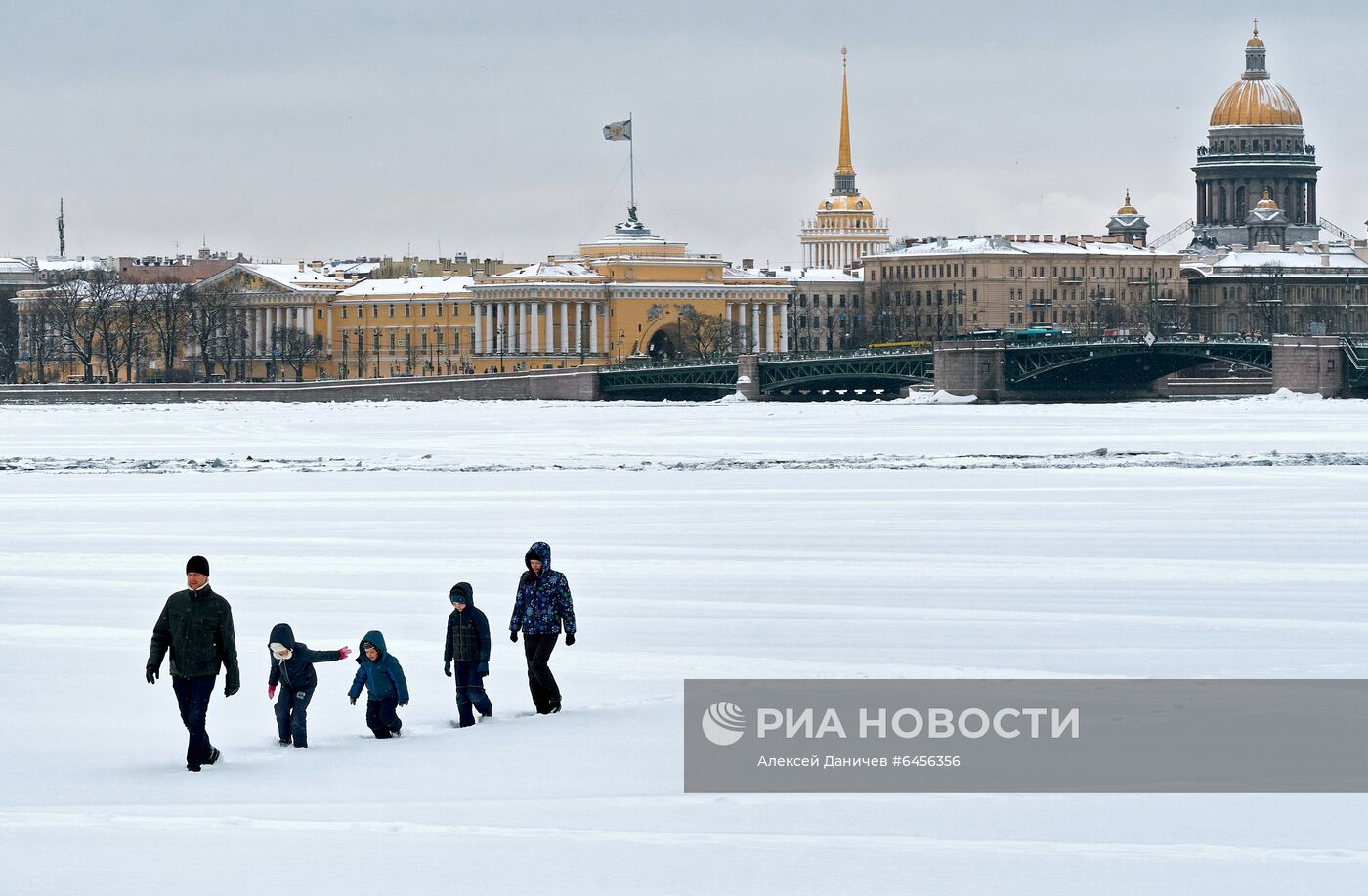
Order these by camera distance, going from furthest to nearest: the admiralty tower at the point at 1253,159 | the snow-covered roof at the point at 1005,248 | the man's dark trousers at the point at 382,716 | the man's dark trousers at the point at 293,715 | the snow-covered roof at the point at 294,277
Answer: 1. the admiralty tower at the point at 1253,159
2. the snow-covered roof at the point at 1005,248
3. the snow-covered roof at the point at 294,277
4. the man's dark trousers at the point at 382,716
5. the man's dark trousers at the point at 293,715

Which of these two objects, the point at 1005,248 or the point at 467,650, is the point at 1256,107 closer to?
the point at 1005,248

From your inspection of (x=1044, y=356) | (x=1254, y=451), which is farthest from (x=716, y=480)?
(x=1044, y=356)

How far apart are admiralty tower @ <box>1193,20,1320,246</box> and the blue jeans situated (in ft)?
360

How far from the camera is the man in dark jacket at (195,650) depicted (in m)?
9.04

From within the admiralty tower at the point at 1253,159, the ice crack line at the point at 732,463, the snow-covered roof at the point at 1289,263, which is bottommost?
the ice crack line at the point at 732,463

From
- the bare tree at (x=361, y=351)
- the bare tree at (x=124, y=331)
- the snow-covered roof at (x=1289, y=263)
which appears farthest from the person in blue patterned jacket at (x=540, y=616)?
the snow-covered roof at (x=1289, y=263)

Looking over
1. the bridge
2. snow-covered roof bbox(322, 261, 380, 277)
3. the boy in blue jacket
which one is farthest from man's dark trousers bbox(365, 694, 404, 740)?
snow-covered roof bbox(322, 261, 380, 277)

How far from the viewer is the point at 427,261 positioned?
4090 inches

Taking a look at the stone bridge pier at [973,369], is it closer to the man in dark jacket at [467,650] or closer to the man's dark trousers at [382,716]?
the man in dark jacket at [467,650]

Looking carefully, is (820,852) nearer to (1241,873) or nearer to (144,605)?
(1241,873)

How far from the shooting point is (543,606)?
997cm

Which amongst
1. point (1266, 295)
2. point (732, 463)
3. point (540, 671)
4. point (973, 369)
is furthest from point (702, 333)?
point (540, 671)

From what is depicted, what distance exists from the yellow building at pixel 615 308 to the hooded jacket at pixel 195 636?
74.0 meters

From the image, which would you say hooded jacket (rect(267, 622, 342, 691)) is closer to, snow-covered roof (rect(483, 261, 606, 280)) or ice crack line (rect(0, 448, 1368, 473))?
ice crack line (rect(0, 448, 1368, 473))
